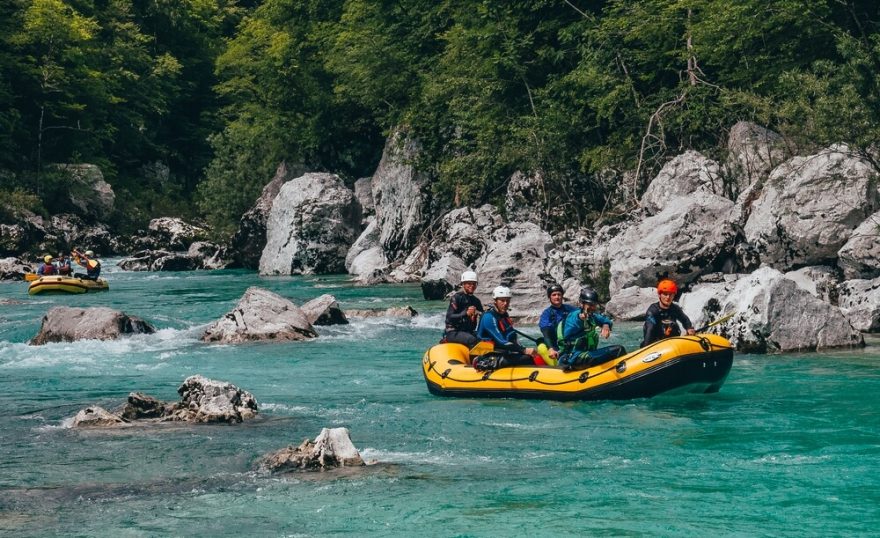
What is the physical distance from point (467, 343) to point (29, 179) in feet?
118

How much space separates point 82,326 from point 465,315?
8194mm

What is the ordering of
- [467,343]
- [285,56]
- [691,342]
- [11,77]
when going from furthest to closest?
[11,77] < [285,56] < [467,343] < [691,342]

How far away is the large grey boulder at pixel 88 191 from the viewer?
1802 inches

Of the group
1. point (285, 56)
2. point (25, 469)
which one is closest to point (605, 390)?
point (25, 469)

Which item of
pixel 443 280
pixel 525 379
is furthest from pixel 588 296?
pixel 443 280

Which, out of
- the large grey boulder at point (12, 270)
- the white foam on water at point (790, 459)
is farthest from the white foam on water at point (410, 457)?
the large grey boulder at point (12, 270)

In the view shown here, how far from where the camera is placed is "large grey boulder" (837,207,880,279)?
16812mm

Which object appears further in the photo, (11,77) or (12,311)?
(11,77)

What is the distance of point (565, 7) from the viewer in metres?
30.9

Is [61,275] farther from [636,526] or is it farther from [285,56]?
[636,526]

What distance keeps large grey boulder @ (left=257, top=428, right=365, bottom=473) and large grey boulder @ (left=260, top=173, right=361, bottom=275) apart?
25.6 metres

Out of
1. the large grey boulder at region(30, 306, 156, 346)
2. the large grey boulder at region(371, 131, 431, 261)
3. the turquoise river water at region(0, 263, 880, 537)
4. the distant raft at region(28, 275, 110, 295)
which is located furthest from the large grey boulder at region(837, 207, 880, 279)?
the distant raft at region(28, 275, 110, 295)

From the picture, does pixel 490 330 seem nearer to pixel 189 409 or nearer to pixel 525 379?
pixel 525 379

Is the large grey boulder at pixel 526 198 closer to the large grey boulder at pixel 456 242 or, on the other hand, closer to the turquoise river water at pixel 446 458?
the large grey boulder at pixel 456 242
